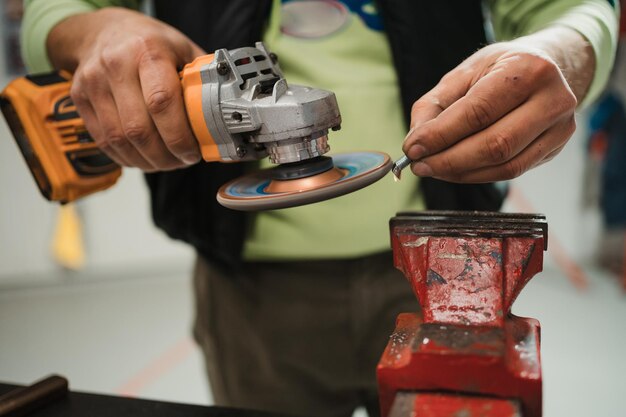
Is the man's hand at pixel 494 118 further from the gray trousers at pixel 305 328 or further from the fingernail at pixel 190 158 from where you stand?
the gray trousers at pixel 305 328

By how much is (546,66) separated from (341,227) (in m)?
0.47

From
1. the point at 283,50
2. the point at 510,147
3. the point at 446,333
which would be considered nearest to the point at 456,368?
the point at 446,333

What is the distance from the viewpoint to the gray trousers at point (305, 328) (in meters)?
1.06

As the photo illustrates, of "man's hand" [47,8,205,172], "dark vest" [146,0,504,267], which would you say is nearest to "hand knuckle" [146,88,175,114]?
"man's hand" [47,8,205,172]

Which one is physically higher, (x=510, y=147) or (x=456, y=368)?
(x=510, y=147)

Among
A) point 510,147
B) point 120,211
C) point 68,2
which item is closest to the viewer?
point 510,147

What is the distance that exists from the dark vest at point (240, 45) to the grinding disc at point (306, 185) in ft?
0.61

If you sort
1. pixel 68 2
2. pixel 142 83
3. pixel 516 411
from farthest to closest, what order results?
pixel 68 2
pixel 142 83
pixel 516 411

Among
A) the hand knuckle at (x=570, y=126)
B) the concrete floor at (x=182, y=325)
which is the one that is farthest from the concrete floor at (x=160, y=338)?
the hand knuckle at (x=570, y=126)

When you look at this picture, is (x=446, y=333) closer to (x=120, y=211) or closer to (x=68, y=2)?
(x=68, y=2)

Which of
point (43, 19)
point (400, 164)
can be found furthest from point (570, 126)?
point (43, 19)

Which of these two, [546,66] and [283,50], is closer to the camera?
[546,66]

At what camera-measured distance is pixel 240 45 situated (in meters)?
0.92

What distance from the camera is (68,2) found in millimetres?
960
